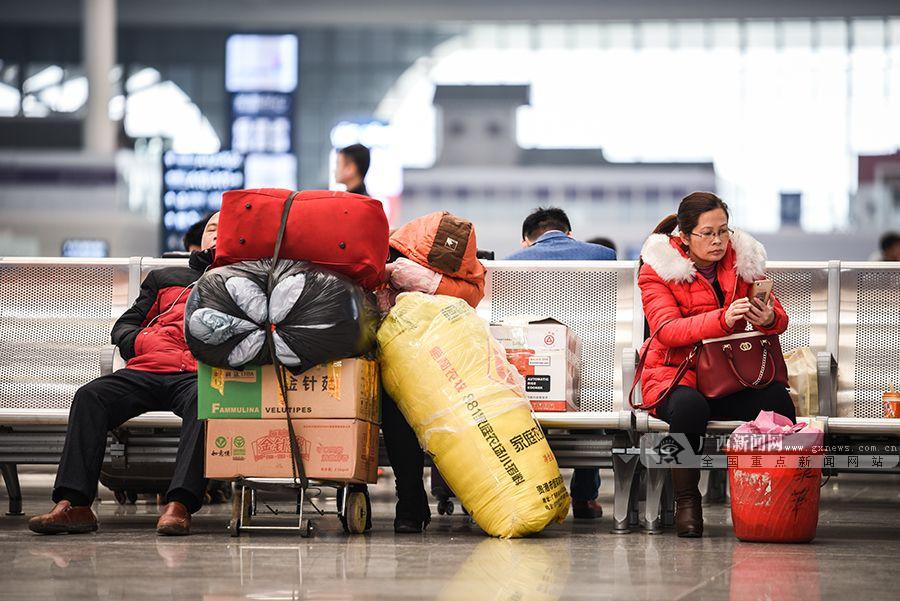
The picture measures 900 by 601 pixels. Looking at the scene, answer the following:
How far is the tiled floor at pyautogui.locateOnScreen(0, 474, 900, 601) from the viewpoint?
10.9 feet

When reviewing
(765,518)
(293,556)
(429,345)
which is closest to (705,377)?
(765,518)

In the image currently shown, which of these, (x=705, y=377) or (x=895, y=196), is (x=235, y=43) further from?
(x=705, y=377)

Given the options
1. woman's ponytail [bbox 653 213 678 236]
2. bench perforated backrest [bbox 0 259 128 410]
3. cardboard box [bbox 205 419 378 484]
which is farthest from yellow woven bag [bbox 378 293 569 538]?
bench perforated backrest [bbox 0 259 128 410]

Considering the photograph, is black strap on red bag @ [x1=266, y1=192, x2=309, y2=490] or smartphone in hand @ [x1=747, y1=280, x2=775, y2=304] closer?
black strap on red bag @ [x1=266, y1=192, x2=309, y2=490]

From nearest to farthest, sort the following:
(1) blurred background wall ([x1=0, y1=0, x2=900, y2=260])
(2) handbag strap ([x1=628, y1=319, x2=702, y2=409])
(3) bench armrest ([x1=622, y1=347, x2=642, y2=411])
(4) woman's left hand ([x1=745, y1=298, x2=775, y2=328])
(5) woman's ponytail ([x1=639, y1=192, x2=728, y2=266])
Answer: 1. (4) woman's left hand ([x1=745, y1=298, x2=775, y2=328])
2. (2) handbag strap ([x1=628, y1=319, x2=702, y2=409])
3. (5) woman's ponytail ([x1=639, y1=192, x2=728, y2=266])
4. (3) bench armrest ([x1=622, y1=347, x2=642, y2=411])
5. (1) blurred background wall ([x1=0, y1=0, x2=900, y2=260])

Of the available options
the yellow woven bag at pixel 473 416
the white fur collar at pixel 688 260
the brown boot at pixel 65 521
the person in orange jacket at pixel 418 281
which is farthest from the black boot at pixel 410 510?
the white fur collar at pixel 688 260

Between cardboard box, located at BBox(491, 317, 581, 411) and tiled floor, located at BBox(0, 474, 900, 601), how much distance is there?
0.49 meters

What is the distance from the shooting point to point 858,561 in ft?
13.4

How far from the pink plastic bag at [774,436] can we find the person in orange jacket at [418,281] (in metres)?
1.13

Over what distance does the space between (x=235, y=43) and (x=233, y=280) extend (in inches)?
1468

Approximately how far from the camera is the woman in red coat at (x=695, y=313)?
4910 millimetres

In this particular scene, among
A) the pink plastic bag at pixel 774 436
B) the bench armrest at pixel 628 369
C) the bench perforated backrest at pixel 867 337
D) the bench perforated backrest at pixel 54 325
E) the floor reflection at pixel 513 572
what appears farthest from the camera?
the bench perforated backrest at pixel 54 325

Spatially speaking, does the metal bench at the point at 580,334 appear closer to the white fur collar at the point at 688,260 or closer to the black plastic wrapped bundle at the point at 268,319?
the white fur collar at the point at 688,260

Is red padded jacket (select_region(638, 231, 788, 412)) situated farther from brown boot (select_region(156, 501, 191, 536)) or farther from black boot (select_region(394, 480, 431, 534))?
brown boot (select_region(156, 501, 191, 536))
